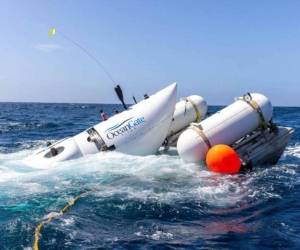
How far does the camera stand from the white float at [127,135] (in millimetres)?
12852

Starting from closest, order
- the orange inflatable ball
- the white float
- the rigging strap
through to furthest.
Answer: the orange inflatable ball → the rigging strap → the white float

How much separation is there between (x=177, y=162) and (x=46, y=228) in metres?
6.41

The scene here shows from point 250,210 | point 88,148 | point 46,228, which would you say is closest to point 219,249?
point 250,210

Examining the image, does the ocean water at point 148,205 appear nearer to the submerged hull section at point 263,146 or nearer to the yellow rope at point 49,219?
the yellow rope at point 49,219

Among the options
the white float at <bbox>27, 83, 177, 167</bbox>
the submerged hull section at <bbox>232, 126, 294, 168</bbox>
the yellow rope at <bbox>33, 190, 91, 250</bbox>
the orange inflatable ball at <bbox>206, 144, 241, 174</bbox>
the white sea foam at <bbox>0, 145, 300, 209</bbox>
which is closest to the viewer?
the yellow rope at <bbox>33, 190, 91, 250</bbox>

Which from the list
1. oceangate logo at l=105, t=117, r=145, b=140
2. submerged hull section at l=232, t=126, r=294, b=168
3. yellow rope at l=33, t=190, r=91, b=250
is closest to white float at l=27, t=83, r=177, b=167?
oceangate logo at l=105, t=117, r=145, b=140

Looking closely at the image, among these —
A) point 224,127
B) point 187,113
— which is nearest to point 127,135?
point 187,113

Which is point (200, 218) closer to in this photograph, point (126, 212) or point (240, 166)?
point (126, 212)

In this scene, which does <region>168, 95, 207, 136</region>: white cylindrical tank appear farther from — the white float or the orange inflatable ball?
the orange inflatable ball

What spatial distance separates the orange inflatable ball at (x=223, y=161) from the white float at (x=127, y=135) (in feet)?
8.85

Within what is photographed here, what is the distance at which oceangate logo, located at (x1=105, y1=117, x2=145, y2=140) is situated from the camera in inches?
510

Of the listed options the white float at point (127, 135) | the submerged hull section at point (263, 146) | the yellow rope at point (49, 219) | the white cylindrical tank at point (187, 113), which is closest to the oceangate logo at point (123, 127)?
the white float at point (127, 135)

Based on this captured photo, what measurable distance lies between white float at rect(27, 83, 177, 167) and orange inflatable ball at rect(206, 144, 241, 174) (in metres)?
2.70

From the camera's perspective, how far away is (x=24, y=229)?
6.91 metres
